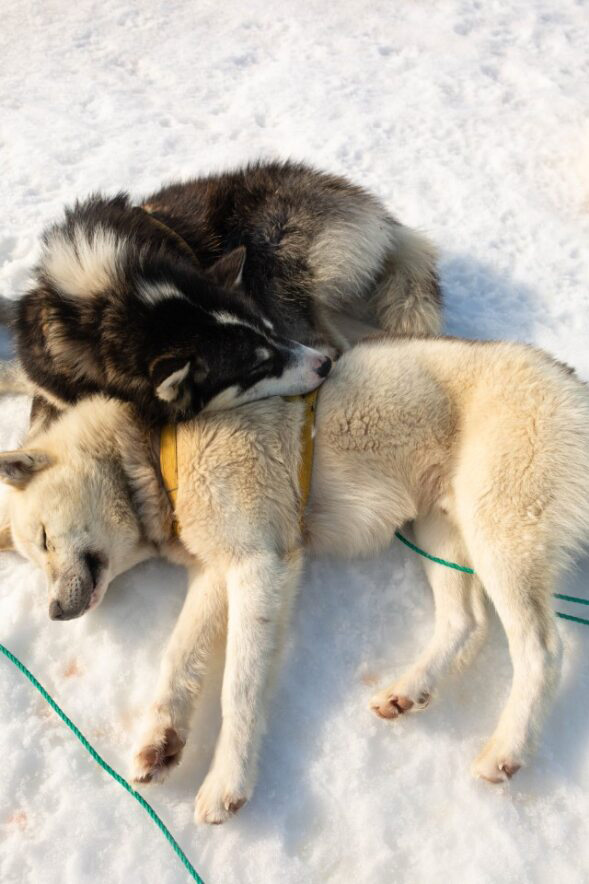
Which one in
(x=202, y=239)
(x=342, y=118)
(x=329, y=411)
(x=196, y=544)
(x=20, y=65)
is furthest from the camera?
(x=20, y=65)

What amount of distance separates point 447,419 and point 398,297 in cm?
135

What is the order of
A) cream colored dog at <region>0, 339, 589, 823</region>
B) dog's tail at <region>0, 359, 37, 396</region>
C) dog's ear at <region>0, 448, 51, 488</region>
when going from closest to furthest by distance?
cream colored dog at <region>0, 339, 589, 823</region> < dog's ear at <region>0, 448, 51, 488</region> < dog's tail at <region>0, 359, 37, 396</region>

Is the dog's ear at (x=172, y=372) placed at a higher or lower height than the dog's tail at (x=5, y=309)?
higher

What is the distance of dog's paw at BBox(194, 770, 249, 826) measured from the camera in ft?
7.98

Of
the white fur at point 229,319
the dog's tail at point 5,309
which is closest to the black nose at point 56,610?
the white fur at point 229,319

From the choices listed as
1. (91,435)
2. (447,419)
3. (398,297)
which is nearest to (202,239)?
(398,297)

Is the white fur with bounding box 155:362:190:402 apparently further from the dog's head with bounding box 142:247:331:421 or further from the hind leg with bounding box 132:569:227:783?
the hind leg with bounding box 132:569:227:783

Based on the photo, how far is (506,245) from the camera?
5055 millimetres

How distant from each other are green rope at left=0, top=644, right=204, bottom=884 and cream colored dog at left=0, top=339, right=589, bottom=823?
0.11 m

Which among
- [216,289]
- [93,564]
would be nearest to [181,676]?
[93,564]

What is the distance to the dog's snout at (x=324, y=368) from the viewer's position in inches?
129

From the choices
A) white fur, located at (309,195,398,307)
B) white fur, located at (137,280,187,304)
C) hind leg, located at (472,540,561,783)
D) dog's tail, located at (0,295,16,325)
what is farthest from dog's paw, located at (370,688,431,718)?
dog's tail, located at (0,295,16,325)

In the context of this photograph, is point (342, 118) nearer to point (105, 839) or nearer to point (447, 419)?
point (447, 419)

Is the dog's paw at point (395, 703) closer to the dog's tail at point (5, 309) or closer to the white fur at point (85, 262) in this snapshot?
the white fur at point (85, 262)
